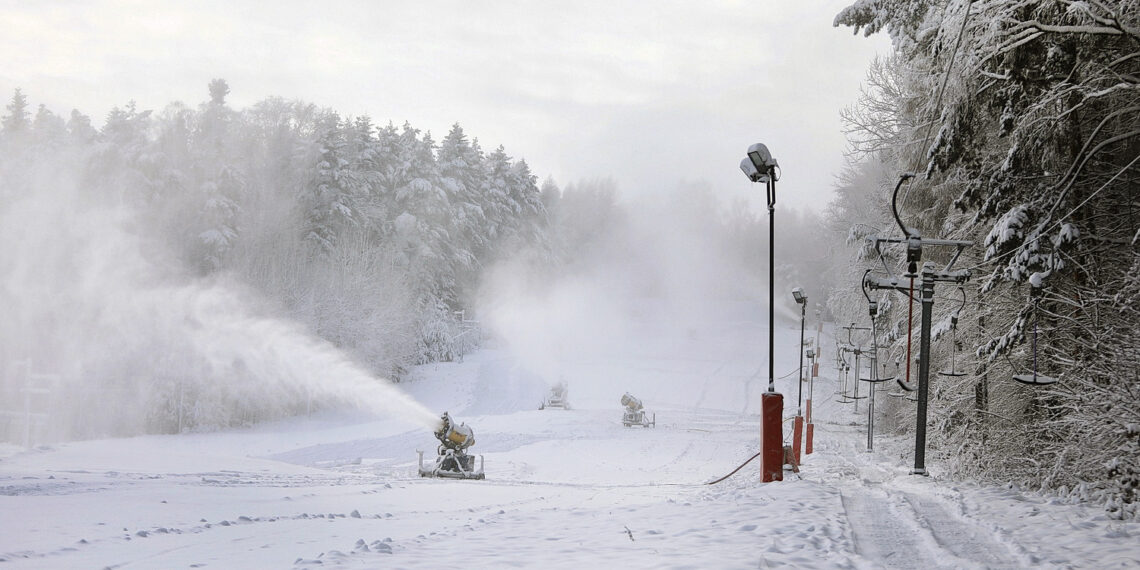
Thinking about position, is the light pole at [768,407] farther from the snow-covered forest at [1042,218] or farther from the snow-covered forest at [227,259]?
the snow-covered forest at [227,259]

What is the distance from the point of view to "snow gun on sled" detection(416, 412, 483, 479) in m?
19.8

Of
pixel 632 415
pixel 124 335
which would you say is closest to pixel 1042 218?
pixel 632 415

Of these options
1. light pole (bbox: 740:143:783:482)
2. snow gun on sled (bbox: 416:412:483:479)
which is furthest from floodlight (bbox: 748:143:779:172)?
snow gun on sled (bbox: 416:412:483:479)

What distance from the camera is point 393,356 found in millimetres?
48406

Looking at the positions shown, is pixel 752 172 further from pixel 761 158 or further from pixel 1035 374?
pixel 1035 374

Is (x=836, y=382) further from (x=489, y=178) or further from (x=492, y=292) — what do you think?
(x=489, y=178)

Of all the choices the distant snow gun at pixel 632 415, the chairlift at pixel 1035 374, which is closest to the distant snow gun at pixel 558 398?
the distant snow gun at pixel 632 415

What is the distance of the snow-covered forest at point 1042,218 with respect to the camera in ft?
30.7

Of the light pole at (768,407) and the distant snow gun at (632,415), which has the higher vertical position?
the light pole at (768,407)

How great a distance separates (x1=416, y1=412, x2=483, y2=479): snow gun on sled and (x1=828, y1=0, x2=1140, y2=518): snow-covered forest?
11425 millimetres

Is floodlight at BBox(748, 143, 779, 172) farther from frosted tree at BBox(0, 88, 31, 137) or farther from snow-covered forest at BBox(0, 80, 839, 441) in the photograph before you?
frosted tree at BBox(0, 88, 31, 137)

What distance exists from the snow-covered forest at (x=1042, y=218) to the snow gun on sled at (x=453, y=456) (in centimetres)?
1143

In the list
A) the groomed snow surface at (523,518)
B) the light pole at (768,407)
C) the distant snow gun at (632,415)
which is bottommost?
the distant snow gun at (632,415)

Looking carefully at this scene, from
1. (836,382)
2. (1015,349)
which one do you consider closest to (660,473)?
(1015,349)
